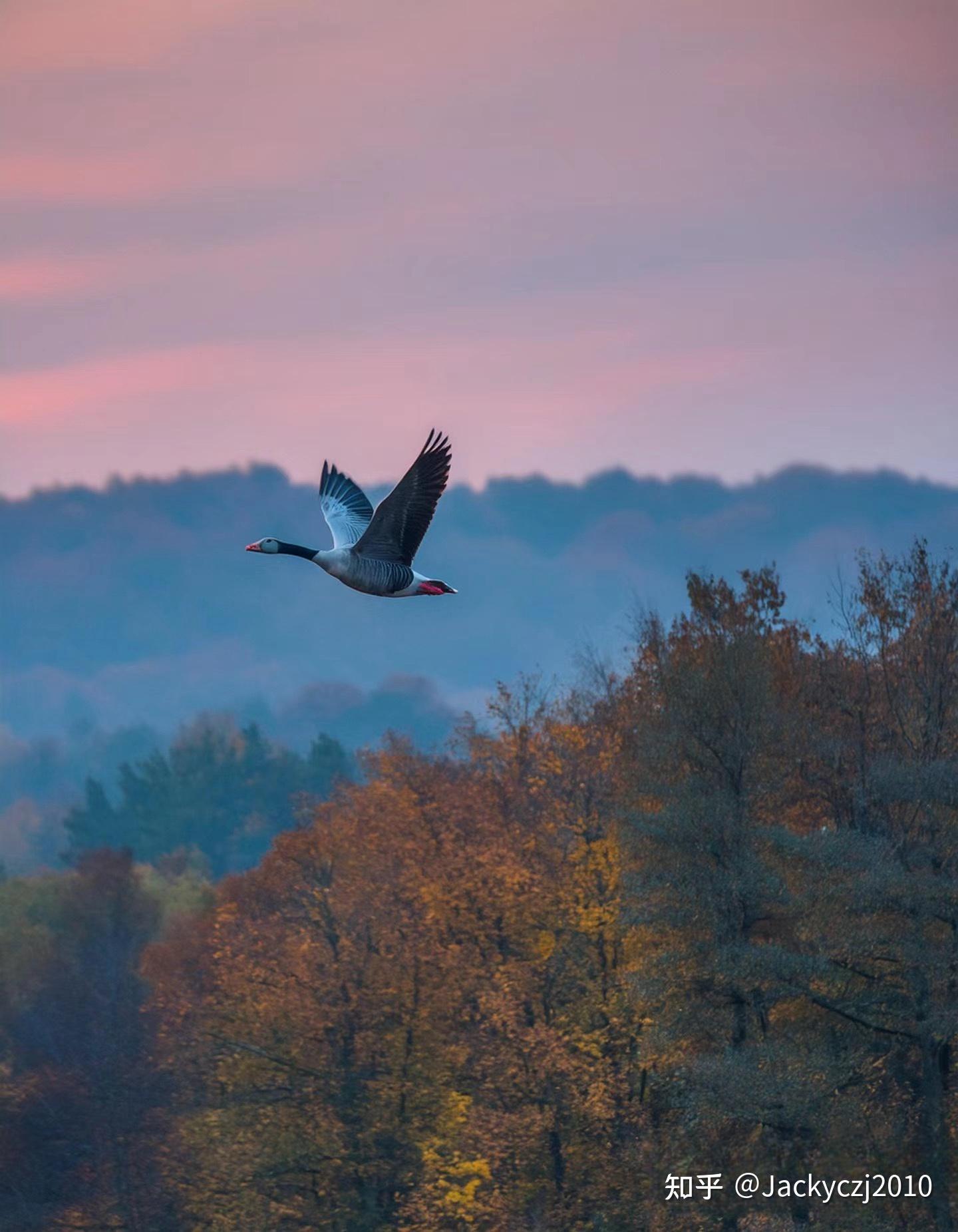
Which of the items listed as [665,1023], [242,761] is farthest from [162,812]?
[665,1023]

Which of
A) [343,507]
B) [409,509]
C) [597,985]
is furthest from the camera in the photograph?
[597,985]

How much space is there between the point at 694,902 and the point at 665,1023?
6.66 feet

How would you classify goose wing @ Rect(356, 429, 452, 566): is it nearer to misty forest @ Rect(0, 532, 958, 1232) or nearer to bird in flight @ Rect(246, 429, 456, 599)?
bird in flight @ Rect(246, 429, 456, 599)

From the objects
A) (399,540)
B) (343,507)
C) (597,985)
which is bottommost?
(597,985)

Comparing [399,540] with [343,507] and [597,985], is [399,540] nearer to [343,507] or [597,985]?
[343,507]

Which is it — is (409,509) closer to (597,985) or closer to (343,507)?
(343,507)

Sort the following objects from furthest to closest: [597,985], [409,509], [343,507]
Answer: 1. [597,985]
2. [343,507]
3. [409,509]

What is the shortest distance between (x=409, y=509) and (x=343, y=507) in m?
2.68

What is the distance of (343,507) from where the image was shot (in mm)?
21609

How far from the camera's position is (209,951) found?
52500mm

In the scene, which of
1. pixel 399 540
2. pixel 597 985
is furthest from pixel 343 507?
pixel 597 985

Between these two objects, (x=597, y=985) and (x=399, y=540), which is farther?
(x=597, y=985)

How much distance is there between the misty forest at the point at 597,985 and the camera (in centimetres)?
2984

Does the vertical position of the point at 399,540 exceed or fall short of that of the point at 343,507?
it falls short
